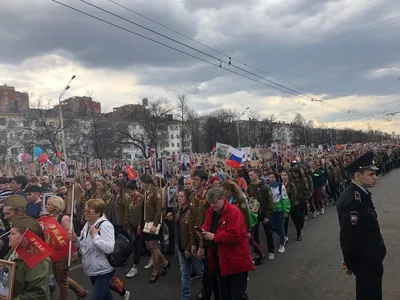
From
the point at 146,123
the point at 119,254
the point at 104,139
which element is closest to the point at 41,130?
the point at 104,139

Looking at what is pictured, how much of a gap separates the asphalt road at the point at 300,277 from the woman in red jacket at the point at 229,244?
4.18ft

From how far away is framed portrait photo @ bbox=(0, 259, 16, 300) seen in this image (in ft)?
9.02

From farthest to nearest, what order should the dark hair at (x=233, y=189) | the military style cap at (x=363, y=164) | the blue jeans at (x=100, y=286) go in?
the dark hair at (x=233, y=189) → the blue jeans at (x=100, y=286) → the military style cap at (x=363, y=164)

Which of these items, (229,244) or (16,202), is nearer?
(229,244)

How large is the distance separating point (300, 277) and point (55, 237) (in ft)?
12.6

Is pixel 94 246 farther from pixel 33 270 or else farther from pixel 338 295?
pixel 338 295

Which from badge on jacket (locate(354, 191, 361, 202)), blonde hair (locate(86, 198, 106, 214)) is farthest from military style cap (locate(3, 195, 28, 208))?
badge on jacket (locate(354, 191, 361, 202))

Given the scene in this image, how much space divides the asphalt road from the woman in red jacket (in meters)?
1.28

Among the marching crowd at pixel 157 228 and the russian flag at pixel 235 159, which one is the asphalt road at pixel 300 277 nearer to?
the marching crowd at pixel 157 228

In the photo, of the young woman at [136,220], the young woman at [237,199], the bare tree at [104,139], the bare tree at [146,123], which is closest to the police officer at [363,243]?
the young woman at [237,199]

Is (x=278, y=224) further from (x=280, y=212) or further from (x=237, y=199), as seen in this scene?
(x=237, y=199)

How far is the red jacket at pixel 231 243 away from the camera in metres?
3.69

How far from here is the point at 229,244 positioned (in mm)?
3799

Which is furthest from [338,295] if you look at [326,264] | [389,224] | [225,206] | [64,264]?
[389,224]
